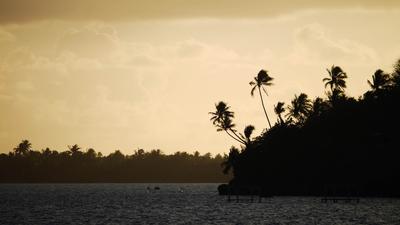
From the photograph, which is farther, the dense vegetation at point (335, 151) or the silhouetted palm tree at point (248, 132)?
the silhouetted palm tree at point (248, 132)

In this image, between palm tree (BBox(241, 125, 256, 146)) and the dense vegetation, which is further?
palm tree (BBox(241, 125, 256, 146))

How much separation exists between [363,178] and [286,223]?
166 feet

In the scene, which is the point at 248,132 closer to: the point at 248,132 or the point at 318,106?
the point at 248,132

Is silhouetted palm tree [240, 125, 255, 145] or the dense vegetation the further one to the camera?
silhouetted palm tree [240, 125, 255, 145]

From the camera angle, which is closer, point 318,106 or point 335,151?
point 335,151

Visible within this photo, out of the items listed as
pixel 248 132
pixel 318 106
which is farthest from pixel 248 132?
pixel 318 106

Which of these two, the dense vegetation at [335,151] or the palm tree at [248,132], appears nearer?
the dense vegetation at [335,151]

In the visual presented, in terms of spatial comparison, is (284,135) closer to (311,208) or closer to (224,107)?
(224,107)

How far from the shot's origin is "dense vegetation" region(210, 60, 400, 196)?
122 m

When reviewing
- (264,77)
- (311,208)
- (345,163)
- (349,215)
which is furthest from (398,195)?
(264,77)

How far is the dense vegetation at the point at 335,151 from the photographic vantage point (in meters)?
122

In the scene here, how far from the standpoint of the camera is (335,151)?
125875mm

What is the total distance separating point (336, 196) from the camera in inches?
5049

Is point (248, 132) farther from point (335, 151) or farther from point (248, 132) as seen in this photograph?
point (335, 151)
